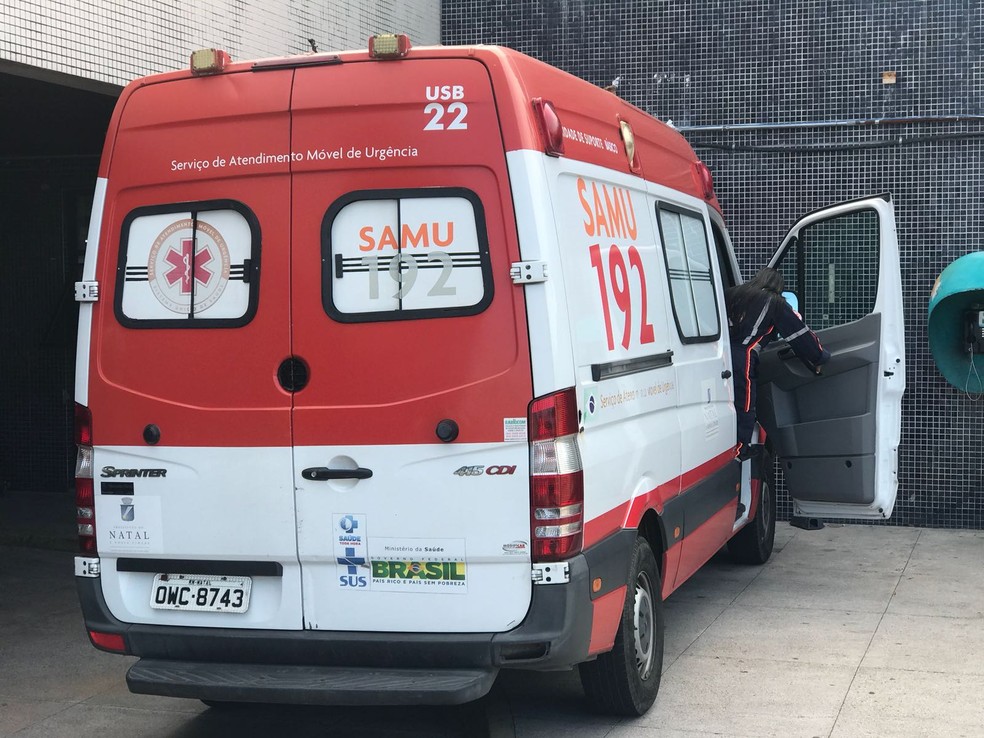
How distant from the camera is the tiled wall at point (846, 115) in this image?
30.5 feet

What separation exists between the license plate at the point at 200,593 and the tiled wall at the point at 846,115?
634 cm

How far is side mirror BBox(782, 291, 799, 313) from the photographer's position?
7840 mm

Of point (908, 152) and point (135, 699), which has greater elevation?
point (908, 152)


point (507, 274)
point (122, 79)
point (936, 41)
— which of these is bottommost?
point (507, 274)

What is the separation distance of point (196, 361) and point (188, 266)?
0.36m

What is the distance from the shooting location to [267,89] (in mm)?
4543

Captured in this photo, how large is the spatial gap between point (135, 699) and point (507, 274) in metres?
2.88

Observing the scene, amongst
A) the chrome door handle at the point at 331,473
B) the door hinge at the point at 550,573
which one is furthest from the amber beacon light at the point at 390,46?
the door hinge at the point at 550,573

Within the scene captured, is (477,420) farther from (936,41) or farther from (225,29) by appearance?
(936,41)

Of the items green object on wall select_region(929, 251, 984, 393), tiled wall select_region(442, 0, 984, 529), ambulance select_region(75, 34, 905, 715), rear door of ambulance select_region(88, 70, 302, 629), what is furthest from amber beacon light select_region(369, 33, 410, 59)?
tiled wall select_region(442, 0, 984, 529)

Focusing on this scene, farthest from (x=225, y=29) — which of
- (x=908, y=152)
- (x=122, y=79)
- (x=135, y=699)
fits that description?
(x=908, y=152)

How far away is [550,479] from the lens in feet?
13.9

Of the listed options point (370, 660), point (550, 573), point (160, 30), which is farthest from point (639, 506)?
point (160, 30)

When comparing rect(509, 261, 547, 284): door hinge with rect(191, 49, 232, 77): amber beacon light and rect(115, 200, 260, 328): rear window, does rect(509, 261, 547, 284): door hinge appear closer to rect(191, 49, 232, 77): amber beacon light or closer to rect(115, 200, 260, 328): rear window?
rect(115, 200, 260, 328): rear window
